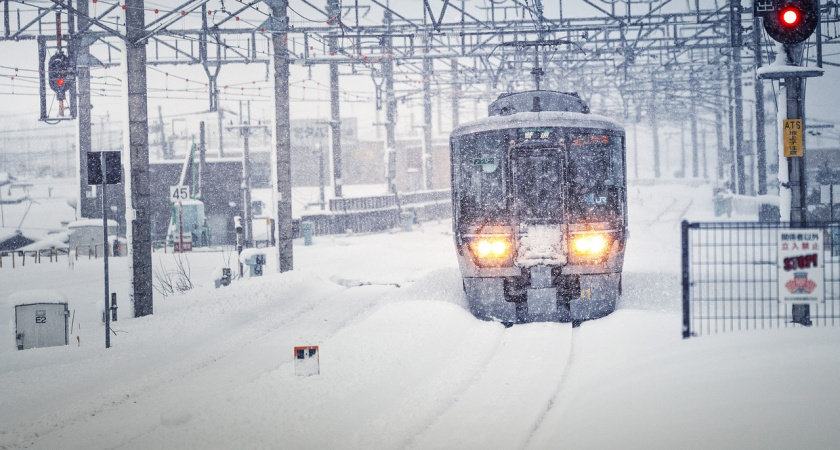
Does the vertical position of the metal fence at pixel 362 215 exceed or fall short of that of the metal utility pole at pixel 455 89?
it falls short

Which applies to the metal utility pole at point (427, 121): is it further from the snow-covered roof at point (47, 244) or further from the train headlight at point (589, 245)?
the train headlight at point (589, 245)

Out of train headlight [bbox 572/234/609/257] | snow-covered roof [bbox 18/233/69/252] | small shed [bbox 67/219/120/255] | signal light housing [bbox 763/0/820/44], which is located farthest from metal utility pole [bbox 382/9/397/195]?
signal light housing [bbox 763/0/820/44]

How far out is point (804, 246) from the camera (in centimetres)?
750

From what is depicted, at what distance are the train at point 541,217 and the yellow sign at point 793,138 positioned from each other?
2957 mm

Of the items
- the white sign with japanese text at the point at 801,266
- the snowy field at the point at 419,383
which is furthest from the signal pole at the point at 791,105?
the snowy field at the point at 419,383

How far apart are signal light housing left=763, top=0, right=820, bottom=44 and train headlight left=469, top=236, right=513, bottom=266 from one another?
181 inches

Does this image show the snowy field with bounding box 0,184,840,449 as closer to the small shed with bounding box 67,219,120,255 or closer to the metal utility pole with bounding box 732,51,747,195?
the small shed with bounding box 67,219,120,255

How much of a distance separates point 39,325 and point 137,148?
3.62 meters

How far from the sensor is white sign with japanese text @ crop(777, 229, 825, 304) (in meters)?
7.49

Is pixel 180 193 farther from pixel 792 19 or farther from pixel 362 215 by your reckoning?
pixel 792 19

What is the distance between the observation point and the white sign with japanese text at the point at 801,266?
24.6 ft

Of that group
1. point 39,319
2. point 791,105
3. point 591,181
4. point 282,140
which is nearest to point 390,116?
point 282,140

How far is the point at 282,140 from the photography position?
57.3 feet

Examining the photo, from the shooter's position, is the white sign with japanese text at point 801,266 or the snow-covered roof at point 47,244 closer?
the white sign with japanese text at point 801,266
